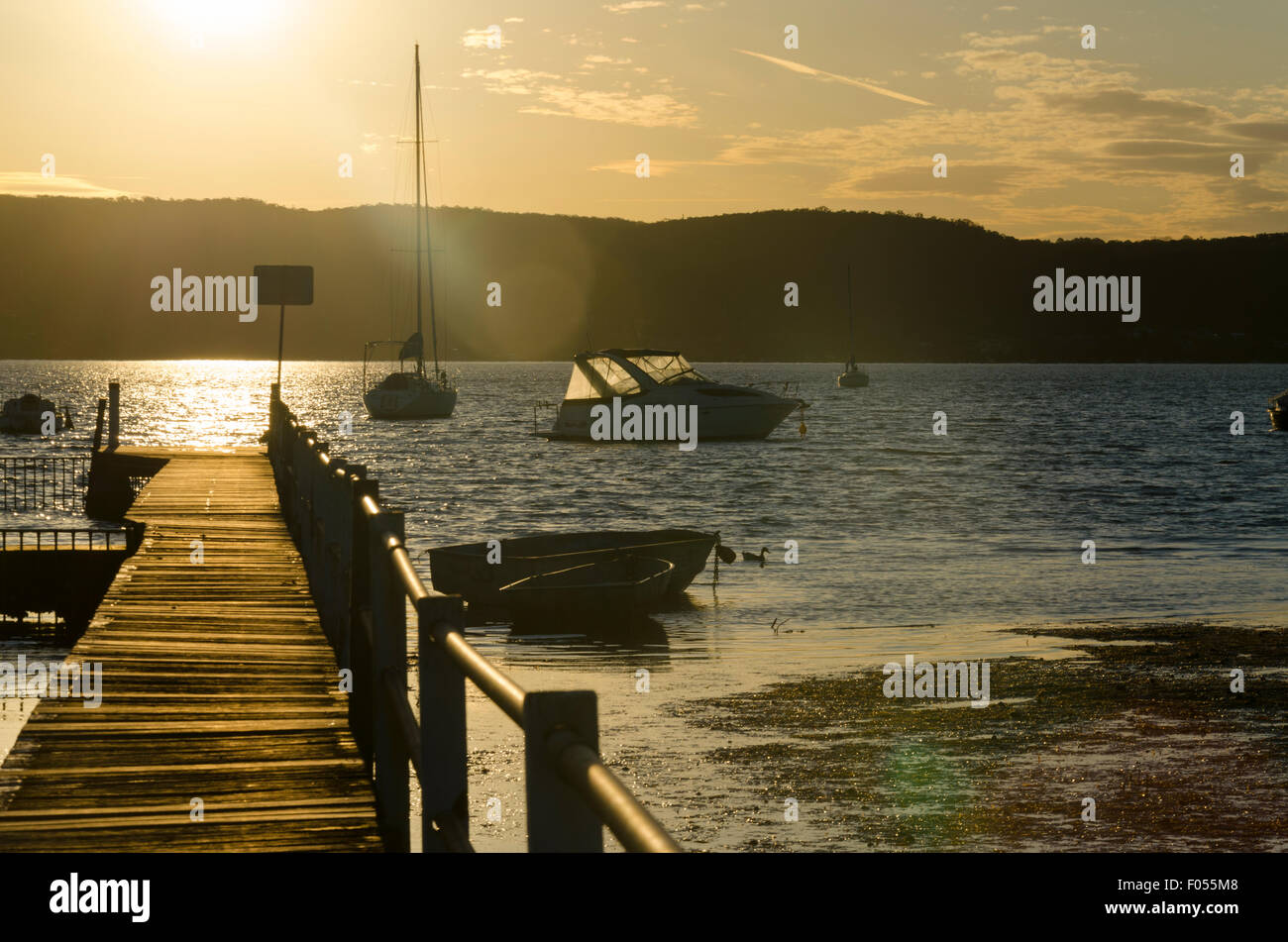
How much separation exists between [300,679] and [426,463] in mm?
66135

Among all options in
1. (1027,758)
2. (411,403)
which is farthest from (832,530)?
(411,403)

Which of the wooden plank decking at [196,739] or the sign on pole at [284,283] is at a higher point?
the sign on pole at [284,283]

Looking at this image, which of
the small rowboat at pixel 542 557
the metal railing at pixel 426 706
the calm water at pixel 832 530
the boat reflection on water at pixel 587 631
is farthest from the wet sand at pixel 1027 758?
the small rowboat at pixel 542 557

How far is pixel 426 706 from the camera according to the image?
4613 millimetres

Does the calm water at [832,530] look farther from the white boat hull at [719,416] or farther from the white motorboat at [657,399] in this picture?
the white motorboat at [657,399]

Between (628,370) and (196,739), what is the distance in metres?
Answer: 63.0

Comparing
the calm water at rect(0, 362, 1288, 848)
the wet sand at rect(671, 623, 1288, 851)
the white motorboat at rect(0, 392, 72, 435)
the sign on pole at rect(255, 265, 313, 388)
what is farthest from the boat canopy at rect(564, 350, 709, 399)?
the wet sand at rect(671, 623, 1288, 851)

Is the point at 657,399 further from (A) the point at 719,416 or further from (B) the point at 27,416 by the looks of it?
(B) the point at 27,416

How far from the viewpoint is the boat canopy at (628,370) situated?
2771 inches

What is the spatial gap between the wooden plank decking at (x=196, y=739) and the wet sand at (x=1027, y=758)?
480cm
